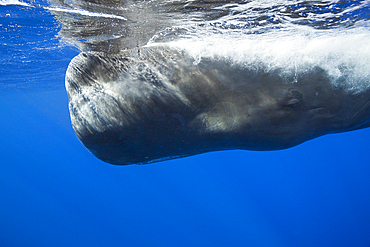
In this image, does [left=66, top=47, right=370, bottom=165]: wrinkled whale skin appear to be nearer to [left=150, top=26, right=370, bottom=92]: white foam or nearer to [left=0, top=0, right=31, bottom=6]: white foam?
[left=150, top=26, right=370, bottom=92]: white foam

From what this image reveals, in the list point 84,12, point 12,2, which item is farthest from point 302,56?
point 12,2

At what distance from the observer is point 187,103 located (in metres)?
2.09

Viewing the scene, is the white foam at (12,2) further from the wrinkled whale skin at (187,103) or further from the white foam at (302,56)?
the white foam at (302,56)

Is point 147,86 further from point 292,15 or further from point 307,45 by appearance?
point 292,15

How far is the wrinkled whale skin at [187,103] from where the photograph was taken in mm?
2082

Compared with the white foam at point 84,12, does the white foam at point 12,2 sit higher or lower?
higher

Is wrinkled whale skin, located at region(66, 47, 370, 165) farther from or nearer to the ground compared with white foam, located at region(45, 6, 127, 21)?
nearer to the ground

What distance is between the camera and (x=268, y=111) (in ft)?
7.05

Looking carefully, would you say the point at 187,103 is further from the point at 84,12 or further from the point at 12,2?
the point at 12,2

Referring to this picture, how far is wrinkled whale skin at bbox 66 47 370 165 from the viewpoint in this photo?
6.83 feet

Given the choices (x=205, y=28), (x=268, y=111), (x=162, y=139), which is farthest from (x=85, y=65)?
(x=268, y=111)

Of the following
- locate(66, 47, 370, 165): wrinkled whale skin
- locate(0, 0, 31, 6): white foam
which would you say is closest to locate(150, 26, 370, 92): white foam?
locate(66, 47, 370, 165): wrinkled whale skin

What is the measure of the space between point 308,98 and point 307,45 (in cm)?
65

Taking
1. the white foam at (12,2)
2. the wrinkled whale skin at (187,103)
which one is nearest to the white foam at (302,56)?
the wrinkled whale skin at (187,103)
